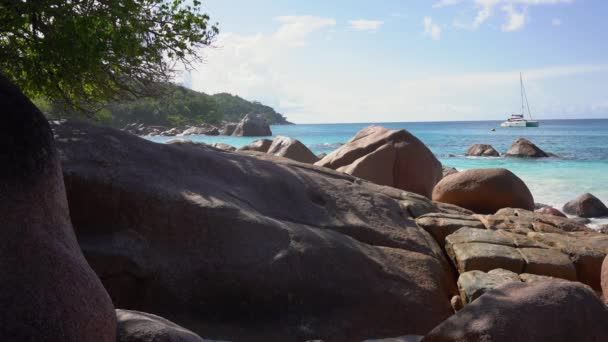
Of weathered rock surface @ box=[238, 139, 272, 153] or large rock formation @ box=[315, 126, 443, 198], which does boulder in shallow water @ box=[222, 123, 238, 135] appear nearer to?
weathered rock surface @ box=[238, 139, 272, 153]

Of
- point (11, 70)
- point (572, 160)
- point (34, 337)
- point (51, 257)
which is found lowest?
point (572, 160)

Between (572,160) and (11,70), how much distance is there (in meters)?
34.7

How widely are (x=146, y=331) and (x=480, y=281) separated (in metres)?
4.31

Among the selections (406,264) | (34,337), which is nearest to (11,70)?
(406,264)

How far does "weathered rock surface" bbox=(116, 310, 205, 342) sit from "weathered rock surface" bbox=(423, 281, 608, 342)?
104 inches

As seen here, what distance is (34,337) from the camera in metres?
2.54

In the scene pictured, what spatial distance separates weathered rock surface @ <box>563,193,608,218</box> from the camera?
1753 centimetres

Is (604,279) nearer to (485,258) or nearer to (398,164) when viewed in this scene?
(485,258)

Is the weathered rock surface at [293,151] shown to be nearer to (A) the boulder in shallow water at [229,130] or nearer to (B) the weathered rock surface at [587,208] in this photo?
(B) the weathered rock surface at [587,208]

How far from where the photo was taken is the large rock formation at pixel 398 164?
1362 centimetres

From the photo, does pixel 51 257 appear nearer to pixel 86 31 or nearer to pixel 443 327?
pixel 443 327

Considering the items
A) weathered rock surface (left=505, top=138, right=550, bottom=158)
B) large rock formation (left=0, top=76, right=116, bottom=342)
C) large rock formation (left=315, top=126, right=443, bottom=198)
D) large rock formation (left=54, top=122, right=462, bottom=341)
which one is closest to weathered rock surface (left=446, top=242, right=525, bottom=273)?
large rock formation (left=54, top=122, right=462, bottom=341)

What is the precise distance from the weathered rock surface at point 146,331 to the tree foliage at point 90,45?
7.33 metres

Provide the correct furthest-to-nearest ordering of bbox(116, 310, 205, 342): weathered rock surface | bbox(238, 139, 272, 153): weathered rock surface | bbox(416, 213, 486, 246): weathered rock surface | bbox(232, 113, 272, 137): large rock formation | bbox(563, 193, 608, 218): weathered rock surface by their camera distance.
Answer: bbox(232, 113, 272, 137): large rock formation
bbox(238, 139, 272, 153): weathered rock surface
bbox(563, 193, 608, 218): weathered rock surface
bbox(416, 213, 486, 246): weathered rock surface
bbox(116, 310, 205, 342): weathered rock surface
